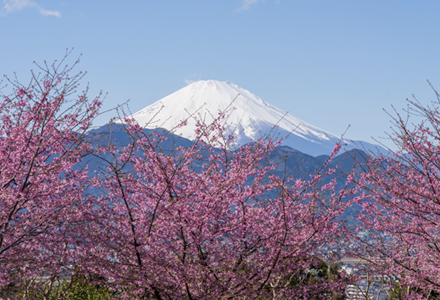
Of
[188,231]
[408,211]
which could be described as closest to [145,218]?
[188,231]

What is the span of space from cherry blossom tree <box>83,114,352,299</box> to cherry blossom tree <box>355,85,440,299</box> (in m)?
1.40

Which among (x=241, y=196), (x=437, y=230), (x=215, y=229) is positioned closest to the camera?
(x=215, y=229)

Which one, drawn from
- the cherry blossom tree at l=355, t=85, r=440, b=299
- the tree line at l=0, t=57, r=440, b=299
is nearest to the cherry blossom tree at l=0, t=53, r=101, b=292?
the tree line at l=0, t=57, r=440, b=299

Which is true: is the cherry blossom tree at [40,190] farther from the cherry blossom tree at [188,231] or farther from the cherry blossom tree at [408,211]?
the cherry blossom tree at [408,211]

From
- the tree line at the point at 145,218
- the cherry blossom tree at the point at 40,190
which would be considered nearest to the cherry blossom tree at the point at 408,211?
the tree line at the point at 145,218

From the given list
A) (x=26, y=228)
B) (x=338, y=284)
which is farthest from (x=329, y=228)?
(x=26, y=228)

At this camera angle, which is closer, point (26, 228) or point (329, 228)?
point (26, 228)

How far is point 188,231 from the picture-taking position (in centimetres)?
820

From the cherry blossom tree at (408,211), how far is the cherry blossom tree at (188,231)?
1.40 m

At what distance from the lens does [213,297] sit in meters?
8.32

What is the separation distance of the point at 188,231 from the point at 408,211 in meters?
4.87

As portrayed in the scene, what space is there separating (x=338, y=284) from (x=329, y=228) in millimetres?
2040

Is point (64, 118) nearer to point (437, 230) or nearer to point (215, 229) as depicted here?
point (215, 229)

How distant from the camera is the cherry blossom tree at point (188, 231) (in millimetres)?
8148
